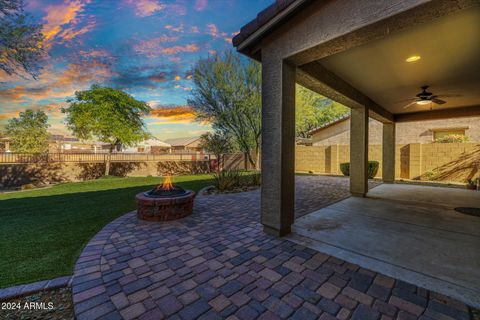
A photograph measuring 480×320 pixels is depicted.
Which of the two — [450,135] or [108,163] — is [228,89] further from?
[450,135]

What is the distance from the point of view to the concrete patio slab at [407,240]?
2.01 metres

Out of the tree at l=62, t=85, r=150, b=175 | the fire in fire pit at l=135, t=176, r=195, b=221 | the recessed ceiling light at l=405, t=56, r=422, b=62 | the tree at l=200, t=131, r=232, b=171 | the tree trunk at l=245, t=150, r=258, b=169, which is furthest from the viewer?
the tree trunk at l=245, t=150, r=258, b=169

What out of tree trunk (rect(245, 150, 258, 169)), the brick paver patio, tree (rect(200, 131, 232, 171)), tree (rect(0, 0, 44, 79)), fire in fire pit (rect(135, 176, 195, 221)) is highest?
tree (rect(0, 0, 44, 79))

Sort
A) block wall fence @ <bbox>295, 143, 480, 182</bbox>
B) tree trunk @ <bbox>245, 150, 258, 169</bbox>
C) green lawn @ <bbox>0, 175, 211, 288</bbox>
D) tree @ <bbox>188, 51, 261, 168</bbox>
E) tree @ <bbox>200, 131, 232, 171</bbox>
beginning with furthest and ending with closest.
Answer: tree trunk @ <bbox>245, 150, 258, 169</bbox> → tree @ <bbox>200, 131, 232, 171</bbox> → tree @ <bbox>188, 51, 261, 168</bbox> → block wall fence @ <bbox>295, 143, 480, 182</bbox> → green lawn @ <bbox>0, 175, 211, 288</bbox>

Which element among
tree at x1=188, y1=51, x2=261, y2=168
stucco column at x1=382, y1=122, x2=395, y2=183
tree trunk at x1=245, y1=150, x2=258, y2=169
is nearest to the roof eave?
stucco column at x1=382, y1=122, x2=395, y2=183

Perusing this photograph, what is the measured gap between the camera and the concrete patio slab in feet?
6.59

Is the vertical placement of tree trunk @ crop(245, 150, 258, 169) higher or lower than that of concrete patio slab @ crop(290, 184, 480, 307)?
higher

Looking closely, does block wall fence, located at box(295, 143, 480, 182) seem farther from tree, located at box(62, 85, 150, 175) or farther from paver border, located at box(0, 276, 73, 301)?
tree, located at box(62, 85, 150, 175)

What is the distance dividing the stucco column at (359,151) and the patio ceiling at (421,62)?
0.65 m

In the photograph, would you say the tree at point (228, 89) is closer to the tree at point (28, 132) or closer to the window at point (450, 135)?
the window at point (450, 135)

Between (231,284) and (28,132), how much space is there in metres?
24.6

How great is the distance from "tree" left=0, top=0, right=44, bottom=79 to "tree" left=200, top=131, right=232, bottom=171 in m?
9.10

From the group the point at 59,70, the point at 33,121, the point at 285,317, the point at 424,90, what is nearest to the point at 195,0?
the point at 59,70

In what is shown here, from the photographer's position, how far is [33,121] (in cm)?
1867
